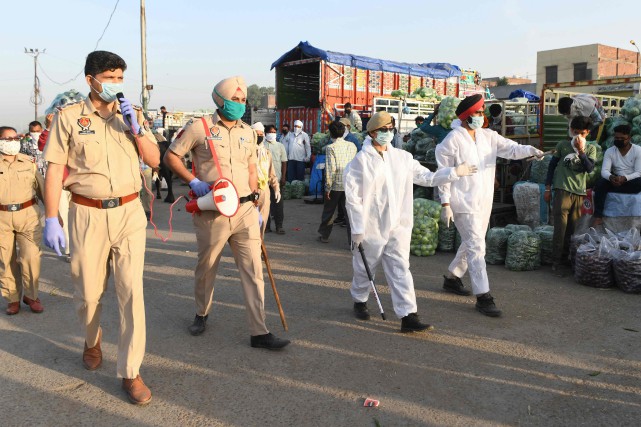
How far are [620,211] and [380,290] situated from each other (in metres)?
3.46

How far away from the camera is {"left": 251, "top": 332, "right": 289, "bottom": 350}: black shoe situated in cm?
480

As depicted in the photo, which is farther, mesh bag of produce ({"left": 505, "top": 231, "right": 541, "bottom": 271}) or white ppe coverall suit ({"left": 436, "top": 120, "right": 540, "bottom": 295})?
mesh bag of produce ({"left": 505, "top": 231, "right": 541, "bottom": 271})

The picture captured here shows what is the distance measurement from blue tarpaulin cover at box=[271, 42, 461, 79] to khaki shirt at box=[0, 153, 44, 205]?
13587 mm

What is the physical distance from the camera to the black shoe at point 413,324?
203 inches

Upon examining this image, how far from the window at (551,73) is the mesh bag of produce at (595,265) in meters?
44.0

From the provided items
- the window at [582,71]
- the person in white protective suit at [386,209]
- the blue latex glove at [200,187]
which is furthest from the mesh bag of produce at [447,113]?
the window at [582,71]

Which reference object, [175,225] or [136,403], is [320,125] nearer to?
[175,225]

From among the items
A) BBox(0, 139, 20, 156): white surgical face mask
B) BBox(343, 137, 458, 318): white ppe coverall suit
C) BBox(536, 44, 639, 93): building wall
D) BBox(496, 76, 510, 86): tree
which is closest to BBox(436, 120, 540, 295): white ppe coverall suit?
BBox(343, 137, 458, 318): white ppe coverall suit

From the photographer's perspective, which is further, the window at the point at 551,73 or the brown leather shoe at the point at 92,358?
the window at the point at 551,73

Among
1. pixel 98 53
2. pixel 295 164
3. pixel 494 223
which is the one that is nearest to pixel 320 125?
pixel 295 164

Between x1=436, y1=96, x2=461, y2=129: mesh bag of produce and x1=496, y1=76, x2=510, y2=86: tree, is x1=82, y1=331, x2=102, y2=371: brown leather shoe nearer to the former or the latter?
x1=436, y1=96, x2=461, y2=129: mesh bag of produce

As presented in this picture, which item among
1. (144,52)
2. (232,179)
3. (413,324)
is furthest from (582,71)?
(232,179)

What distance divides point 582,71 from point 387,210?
45.8 m

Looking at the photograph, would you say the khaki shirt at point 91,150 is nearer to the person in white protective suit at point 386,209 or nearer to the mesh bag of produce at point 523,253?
the person in white protective suit at point 386,209
